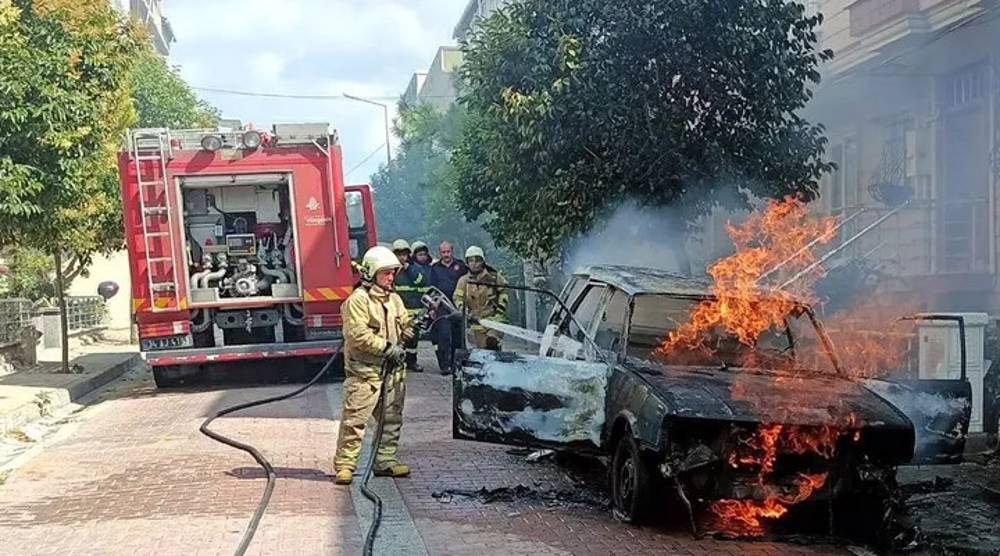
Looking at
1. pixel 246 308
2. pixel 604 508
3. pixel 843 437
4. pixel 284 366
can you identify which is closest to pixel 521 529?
pixel 604 508

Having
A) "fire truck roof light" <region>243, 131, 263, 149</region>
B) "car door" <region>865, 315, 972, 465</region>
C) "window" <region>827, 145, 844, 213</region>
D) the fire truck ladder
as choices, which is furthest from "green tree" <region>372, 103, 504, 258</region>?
"car door" <region>865, 315, 972, 465</region>

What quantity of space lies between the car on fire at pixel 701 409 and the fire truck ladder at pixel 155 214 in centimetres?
647

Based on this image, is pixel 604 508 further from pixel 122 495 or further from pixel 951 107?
pixel 951 107

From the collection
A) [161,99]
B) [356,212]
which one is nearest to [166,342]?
[356,212]

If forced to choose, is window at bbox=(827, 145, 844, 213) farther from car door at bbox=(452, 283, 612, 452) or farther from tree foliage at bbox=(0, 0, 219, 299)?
car door at bbox=(452, 283, 612, 452)

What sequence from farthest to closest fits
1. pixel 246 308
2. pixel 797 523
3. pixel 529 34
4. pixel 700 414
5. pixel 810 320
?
pixel 246 308 → pixel 529 34 → pixel 810 320 → pixel 797 523 → pixel 700 414

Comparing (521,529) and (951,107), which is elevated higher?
(951,107)

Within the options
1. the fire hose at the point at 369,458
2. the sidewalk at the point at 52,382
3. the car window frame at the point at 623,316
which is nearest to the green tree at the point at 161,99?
the sidewalk at the point at 52,382

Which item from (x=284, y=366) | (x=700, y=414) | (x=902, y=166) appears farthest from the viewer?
(x=902, y=166)

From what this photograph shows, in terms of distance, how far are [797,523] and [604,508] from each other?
3.93ft

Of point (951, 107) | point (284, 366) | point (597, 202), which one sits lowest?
point (284, 366)

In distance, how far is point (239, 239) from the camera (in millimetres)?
13461

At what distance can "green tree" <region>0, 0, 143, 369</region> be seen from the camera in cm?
1058

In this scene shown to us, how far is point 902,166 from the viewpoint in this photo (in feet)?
52.1
